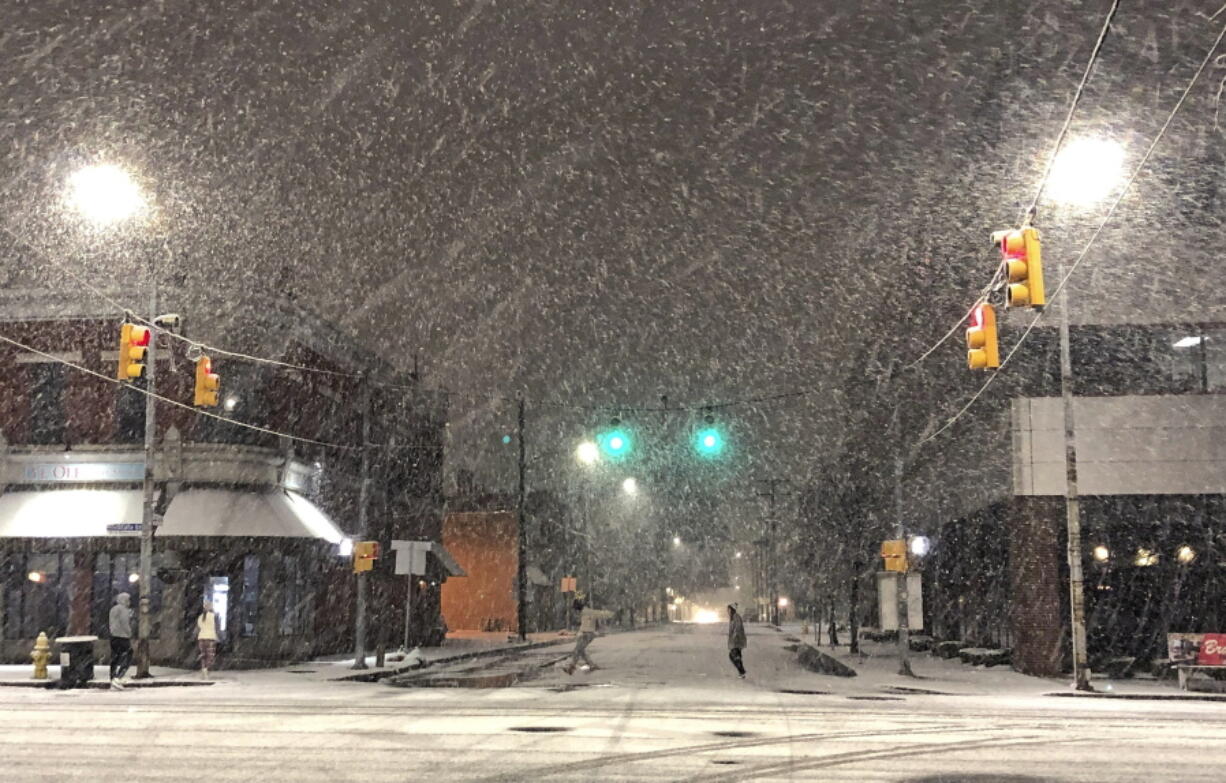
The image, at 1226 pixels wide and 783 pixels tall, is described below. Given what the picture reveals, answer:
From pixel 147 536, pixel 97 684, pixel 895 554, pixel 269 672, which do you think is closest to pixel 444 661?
pixel 269 672

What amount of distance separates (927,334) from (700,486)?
89.8m

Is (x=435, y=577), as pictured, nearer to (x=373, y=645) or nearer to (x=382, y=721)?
(x=373, y=645)

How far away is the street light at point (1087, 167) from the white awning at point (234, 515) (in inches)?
757

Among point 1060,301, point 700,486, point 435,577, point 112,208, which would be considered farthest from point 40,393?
point 700,486

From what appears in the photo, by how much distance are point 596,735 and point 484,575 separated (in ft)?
156

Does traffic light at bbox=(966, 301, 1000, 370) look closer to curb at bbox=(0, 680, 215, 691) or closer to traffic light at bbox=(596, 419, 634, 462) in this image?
traffic light at bbox=(596, 419, 634, 462)

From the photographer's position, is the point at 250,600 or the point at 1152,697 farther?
the point at 250,600

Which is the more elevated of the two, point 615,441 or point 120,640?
point 615,441

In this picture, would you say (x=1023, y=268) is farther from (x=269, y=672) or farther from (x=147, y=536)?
(x=269, y=672)

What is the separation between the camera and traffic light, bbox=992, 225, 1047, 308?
44.2 ft

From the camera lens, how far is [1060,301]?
25.2 metres

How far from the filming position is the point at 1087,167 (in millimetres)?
19156

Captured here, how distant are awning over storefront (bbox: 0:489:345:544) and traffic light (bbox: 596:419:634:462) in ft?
29.9

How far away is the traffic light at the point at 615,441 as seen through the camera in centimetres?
2455
